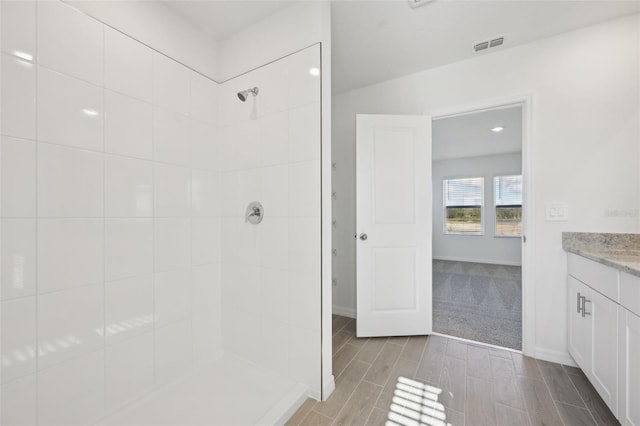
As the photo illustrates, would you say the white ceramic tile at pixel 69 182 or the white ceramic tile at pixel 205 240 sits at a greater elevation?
the white ceramic tile at pixel 69 182

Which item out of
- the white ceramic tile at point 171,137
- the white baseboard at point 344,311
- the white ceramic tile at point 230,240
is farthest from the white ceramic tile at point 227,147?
the white baseboard at point 344,311

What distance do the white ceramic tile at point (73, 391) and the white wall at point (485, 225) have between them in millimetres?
6477

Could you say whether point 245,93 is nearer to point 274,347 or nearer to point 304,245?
point 304,245

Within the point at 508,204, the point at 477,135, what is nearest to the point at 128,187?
the point at 477,135

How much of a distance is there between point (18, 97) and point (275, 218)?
4.13ft

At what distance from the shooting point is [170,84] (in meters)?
1.62

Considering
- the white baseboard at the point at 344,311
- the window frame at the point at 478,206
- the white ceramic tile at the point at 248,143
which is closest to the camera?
the white ceramic tile at the point at 248,143

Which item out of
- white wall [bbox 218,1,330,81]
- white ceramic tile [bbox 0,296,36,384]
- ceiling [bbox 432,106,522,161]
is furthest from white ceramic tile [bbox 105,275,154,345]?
ceiling [bbox 432,106,522,161]

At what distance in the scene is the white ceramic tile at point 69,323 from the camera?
1.13m

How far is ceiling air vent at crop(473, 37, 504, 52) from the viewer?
6.41 ft

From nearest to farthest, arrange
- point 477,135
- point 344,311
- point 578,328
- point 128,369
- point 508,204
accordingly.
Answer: point 128,369 < point 578,328 < point 344,311 < point 477,135 < point 508,204

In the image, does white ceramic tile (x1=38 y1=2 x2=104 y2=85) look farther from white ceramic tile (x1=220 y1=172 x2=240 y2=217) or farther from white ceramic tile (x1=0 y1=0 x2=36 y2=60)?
white ceramic tile (x1=220 y1=172 x2=240 y2=217)

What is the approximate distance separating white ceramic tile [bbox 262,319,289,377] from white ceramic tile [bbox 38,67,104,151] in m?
1.41

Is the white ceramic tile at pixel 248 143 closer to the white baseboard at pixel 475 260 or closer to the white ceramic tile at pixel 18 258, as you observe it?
the white ceramic tile at pixel 18 258
